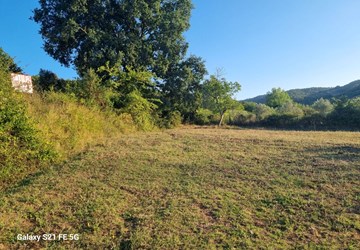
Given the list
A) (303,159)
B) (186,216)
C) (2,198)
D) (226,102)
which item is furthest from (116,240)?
(226,102)

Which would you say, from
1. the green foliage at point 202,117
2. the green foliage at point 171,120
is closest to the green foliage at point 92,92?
the green foliage at point 171,120

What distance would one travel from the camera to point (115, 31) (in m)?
14.9

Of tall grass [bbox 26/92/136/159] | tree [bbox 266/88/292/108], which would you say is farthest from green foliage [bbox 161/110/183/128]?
tree [bbox 266/88/292/108]

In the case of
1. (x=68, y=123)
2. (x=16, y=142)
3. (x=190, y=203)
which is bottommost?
(x=190, y=203)

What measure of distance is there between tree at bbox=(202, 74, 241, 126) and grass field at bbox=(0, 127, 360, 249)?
50.6ft

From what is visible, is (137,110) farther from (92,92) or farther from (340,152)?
(340,152)

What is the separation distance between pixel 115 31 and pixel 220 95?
10197 mm

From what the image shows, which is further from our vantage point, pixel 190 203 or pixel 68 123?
pixel 68 123

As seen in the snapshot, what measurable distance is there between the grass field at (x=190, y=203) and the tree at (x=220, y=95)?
15.4 m

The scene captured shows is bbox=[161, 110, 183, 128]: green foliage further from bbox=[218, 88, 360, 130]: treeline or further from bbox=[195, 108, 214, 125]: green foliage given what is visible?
bbox=[218, 88, 360, 130]: treeline

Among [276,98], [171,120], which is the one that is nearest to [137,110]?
[171,120]

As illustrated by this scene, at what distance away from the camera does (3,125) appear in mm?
4461

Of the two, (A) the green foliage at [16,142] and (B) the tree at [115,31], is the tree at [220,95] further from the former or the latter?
(A) the green foliage at [16,142]

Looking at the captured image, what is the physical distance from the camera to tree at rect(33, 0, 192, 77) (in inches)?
544
